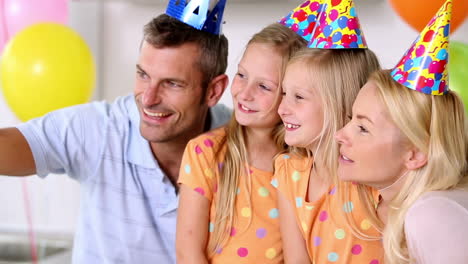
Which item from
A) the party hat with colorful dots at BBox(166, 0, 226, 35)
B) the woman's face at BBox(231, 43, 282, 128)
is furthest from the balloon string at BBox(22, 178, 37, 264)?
the woman's face at BBox(231, 43, 282, 128)

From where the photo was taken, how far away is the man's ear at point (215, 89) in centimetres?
180

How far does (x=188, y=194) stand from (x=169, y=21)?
0.50 meters

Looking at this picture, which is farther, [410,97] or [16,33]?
[16,33]

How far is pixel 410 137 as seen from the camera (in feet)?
4.06

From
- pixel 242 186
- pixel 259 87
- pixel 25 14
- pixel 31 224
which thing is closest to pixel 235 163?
pixel 242 186

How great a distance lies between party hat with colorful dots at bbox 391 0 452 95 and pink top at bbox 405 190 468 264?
Answer: 0.70 ft

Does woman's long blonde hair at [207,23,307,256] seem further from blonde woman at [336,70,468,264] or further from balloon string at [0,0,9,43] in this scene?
balloon string at [0,0,9,43]

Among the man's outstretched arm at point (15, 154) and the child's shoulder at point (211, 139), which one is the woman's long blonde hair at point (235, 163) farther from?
the man's outstretched arm at point (15, 154)

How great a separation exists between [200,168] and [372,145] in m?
0.46

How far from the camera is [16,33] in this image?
2055 mm

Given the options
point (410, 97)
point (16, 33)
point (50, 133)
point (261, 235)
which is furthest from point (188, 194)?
point (16, 33)

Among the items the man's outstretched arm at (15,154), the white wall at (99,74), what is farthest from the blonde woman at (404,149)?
the white wall at (99,74)

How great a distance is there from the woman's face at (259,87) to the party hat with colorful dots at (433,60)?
0.34 metres

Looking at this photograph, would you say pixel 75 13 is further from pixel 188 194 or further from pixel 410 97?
pixel 410 97
